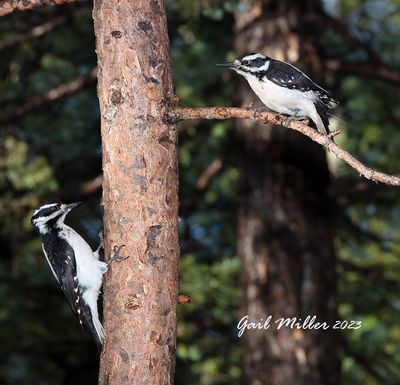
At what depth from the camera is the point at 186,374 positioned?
9.90 m

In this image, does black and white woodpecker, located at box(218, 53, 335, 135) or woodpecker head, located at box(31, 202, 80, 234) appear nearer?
black and white woodpecker, located at box(218, 53, 335, 135)

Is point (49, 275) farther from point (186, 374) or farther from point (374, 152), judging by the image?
point (374, 152)

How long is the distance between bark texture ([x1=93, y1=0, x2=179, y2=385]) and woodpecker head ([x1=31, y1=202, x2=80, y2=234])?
Result: 79.4 inches

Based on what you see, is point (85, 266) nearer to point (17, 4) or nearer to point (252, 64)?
point (252, 64)

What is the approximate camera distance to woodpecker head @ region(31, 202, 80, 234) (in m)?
6.27

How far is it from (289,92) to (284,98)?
47 mm

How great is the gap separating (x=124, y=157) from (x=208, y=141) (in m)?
5.19

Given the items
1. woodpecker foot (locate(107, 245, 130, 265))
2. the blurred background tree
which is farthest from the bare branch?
the blurred background tree

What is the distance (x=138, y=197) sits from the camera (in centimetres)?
421

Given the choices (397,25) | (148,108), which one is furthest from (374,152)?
(148,108)

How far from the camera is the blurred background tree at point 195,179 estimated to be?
27.7 ft
